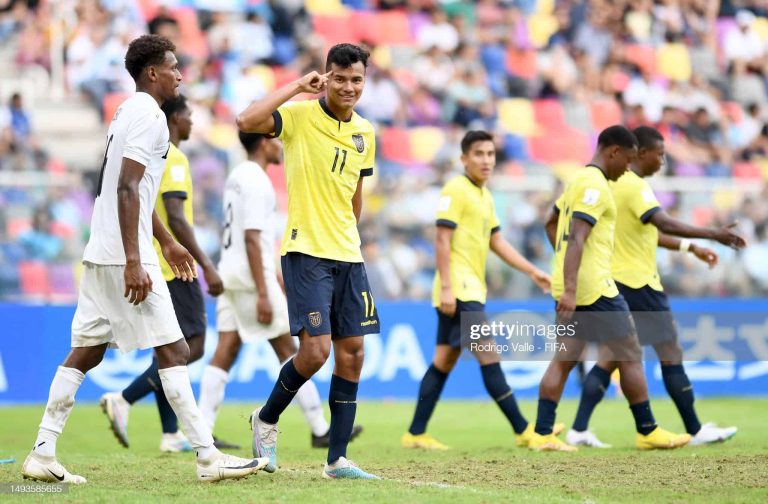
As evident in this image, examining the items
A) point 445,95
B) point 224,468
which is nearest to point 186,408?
point 224,468

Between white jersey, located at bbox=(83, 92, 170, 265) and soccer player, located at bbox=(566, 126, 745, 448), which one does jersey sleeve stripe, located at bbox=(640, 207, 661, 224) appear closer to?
soccer player, located at bbox=(566, 126, 745, 448)

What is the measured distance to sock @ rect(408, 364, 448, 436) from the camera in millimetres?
10117

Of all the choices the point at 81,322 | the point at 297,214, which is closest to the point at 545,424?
the point at 297,214

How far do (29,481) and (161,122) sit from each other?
228 cm

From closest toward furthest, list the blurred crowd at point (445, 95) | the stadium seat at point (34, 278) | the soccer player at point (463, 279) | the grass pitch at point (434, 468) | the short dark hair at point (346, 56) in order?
the grass pitch at point (434, 468) < the short dark hair at point (346, 56) < the soccer player at point (463, 279) < the stadium seat at point (34, 278) < the blurred crowd at point (445, 95)

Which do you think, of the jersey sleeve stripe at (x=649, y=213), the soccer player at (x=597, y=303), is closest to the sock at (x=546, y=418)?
the soccer player at (x=597, y=303)

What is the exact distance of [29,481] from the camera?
6.76 metres

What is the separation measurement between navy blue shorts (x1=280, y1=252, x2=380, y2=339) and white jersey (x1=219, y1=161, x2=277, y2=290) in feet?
9.32

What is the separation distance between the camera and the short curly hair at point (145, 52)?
22.0ft

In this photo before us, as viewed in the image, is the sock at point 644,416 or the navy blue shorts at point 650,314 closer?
the sock at point 644,416

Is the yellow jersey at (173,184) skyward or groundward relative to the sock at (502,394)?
skyward

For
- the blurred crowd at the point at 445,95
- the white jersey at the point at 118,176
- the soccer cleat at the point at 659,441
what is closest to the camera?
the white jersey at the point at 118,176

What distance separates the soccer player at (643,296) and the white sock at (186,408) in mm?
4417

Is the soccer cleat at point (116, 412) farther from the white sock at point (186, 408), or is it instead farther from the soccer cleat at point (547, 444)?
the soccer cleat at point (547, 444)
